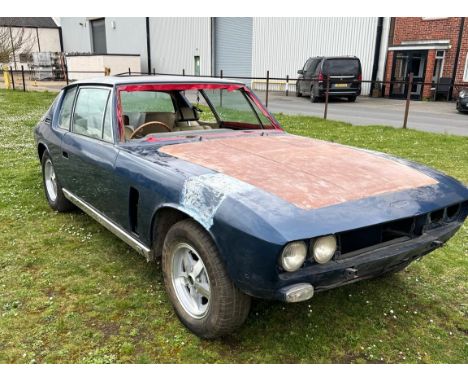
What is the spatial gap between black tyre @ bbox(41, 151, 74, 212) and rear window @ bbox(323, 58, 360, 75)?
14.5 meters

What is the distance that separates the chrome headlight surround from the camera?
2217mm

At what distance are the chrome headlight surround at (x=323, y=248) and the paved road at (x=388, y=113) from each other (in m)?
9.80

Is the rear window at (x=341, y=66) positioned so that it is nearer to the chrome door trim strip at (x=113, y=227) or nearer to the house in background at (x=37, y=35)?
the chrome door trim strip at (x=113, y=227)

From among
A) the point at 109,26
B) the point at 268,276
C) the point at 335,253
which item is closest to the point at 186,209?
the point at 268,276

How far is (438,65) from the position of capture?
2009cm

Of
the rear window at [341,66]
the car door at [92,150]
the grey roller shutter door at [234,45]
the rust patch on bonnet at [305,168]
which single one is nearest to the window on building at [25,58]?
the grey roller shutter door at [234,45]

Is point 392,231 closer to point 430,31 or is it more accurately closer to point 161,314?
point 161,314

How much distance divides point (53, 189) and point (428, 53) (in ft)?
64.4

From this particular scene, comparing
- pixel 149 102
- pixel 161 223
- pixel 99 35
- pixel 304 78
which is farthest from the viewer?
pixel 99 35

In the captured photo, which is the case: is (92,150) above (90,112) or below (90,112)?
below

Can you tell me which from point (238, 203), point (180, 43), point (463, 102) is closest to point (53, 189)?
point (238, 203)

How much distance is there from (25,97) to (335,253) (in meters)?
18.2

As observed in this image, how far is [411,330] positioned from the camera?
2.85 meters

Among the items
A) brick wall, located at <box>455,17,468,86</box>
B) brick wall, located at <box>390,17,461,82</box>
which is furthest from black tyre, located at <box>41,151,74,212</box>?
brick wall, located at <box>390,17,461,82</box>
